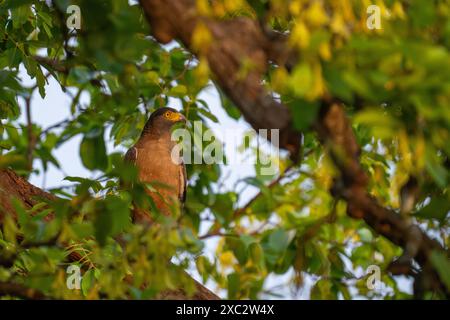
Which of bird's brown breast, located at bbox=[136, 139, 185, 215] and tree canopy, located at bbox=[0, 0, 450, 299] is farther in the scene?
bird's brown breast, located at bbox=[136, 139, 185, 215]

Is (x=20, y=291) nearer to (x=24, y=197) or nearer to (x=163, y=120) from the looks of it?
(x=24, y=197)

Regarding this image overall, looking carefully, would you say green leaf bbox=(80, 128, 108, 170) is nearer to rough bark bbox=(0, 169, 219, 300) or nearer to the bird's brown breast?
rough bark bbox=(0, 169, 219, 300)

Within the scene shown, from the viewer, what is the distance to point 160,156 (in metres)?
7.40

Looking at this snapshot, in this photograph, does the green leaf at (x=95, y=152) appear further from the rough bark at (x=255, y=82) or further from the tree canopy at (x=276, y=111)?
the rough bark at (x=255, y=82)

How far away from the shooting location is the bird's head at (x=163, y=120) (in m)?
7.09

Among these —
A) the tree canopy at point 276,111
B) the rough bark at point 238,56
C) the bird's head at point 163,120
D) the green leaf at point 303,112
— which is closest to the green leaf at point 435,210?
the tree canopy at point 276,111

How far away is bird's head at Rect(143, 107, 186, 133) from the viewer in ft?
23.3

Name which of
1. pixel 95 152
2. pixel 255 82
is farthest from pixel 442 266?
pixel 95 152

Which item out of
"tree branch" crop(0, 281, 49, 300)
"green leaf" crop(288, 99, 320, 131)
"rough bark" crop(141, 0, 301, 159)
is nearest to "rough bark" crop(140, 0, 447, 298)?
"rough bark" crop(141, 0, 301, 159)

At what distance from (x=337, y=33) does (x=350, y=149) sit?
0.56m

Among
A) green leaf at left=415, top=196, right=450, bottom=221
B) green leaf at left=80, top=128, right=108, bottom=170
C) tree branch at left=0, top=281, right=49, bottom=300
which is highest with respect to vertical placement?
green leaf at left=80, top=128, right=108, bottom=170

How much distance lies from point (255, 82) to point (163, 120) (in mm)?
4338

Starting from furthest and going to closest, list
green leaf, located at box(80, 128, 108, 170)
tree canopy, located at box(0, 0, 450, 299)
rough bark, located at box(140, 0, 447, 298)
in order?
green leaf, located at box(80, 128, 108, 170) < rough bark, located at box(140, 0, 447, 298) < tree canopy, located at box(0, 0, 450, 299)
